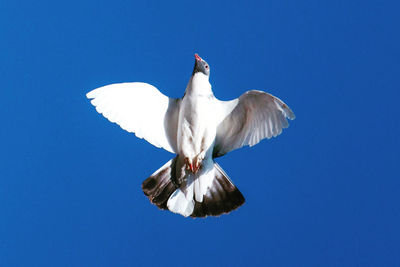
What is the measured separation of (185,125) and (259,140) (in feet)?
2.62

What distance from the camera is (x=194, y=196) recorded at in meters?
6.18

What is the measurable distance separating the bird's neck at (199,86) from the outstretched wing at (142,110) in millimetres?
224

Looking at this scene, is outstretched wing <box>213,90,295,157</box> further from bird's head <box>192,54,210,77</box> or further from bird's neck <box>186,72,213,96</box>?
bird's head <box>192,54,210,77</box>

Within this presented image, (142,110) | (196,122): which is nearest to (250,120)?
(196,122)

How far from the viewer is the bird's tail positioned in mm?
6145

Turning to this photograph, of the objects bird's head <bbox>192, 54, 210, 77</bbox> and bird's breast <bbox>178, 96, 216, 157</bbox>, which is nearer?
bird's breast <bbox>178, 96, 216, 157</bbox>

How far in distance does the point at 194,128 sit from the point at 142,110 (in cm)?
62

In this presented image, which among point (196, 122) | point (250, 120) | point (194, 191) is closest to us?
point (196, 122)

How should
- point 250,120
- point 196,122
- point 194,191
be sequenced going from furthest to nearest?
point 194,191, point 250,120, point 196,122

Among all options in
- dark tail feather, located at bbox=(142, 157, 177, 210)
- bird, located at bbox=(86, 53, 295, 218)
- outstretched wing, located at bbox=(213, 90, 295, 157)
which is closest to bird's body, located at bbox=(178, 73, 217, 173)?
bird, located at bbox=(86, 53, 295, 218)

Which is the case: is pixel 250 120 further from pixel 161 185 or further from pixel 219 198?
pixel 161 185

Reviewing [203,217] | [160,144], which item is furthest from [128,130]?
[203,217]

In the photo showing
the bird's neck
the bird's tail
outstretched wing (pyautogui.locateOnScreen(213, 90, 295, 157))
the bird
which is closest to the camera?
outstretched wing (pyautogui.locateOnScreen(213, 90, 295, 157))

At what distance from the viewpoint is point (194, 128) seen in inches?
232
